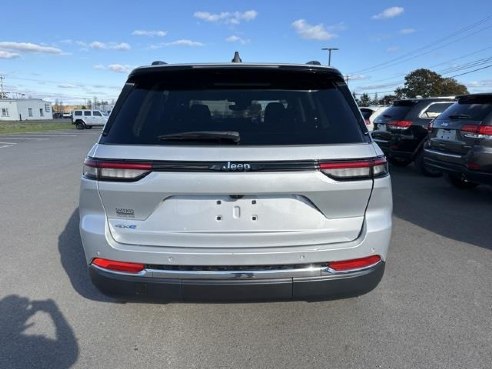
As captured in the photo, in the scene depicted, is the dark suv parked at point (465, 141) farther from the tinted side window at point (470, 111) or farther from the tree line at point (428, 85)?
the tree line at point (428, 85)

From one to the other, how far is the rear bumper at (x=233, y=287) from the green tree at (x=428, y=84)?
71.6 meters

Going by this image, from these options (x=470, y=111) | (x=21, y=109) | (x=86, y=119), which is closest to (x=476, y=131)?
(x=470, y=111)

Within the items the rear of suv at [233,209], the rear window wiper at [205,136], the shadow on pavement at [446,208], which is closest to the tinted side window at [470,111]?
the shadow on pavement at [446,208]

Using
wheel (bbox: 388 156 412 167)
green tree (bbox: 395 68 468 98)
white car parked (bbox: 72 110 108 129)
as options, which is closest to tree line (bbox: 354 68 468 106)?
green tree (bbox: 395 68 468 98)

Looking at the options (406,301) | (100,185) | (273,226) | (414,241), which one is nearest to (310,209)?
(273,226)

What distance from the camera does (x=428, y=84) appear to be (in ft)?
227

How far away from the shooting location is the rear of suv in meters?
2.46

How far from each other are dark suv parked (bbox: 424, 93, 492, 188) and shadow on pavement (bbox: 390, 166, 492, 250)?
0.50m

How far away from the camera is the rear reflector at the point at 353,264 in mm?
2609

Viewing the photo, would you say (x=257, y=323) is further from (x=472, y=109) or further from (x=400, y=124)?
(x=400, y=124)

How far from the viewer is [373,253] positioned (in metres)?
2.68

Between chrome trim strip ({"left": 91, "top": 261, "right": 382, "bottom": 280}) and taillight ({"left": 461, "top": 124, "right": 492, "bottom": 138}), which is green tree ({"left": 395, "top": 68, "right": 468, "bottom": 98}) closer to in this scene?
taillight ({"left": 461, "top": 124, "right": 492, "bottom": 138})

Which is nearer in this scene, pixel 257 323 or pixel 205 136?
pixel 205 136

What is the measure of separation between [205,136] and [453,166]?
5.47 metres
